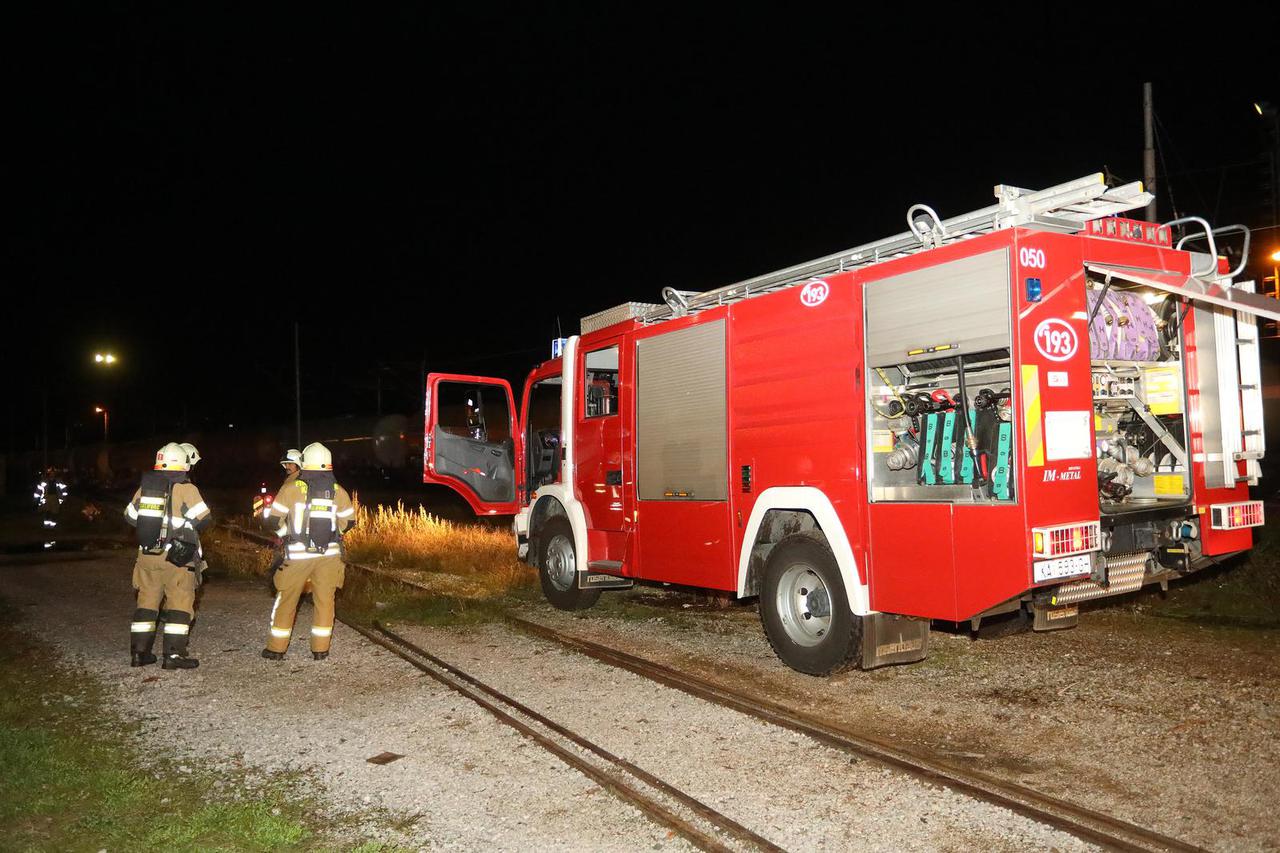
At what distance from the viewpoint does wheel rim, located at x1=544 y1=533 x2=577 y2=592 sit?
902 centimetres

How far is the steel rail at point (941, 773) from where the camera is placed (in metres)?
3.70

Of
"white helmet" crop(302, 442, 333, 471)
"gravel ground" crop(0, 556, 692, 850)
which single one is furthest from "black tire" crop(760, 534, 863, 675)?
"white helmet" crop(302, 442, 333, 471)

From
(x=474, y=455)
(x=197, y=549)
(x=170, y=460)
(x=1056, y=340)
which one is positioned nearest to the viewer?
(x=1056, y=340)

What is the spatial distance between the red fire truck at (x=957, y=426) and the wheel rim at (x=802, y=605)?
15 mm

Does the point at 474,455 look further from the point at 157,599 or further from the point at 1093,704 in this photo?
the point at 1093,704

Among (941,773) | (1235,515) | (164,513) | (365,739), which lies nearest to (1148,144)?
(1235,515)

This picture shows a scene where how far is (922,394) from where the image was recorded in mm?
5773

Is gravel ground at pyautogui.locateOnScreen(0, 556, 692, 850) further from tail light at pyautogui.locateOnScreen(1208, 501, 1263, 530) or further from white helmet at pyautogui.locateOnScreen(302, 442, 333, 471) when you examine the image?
tail light at pyautogui.locateOnScreen(1208, 501, 1263, 530)

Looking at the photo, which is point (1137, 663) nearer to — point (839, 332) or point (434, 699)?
point (839, 332)

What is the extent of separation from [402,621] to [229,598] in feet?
10.0

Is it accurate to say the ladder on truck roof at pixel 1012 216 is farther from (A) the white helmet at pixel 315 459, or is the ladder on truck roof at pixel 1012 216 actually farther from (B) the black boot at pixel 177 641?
(B) the black boot at pixel 177 641

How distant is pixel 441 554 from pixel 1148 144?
1090 cm

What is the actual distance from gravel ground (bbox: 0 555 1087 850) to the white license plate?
1296 millimetres

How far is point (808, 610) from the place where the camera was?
20.9ft
